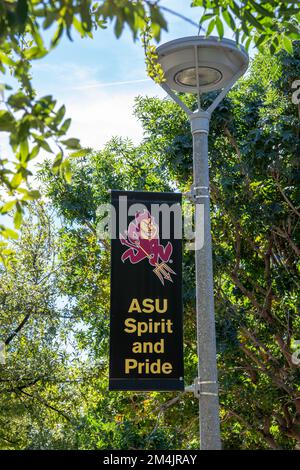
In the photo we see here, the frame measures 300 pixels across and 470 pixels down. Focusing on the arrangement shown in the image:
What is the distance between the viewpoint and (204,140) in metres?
7.03

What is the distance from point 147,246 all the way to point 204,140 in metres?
1.16

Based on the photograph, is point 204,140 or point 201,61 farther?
point 201,61

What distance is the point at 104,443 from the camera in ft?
42.0

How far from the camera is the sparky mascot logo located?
7316 millimetres

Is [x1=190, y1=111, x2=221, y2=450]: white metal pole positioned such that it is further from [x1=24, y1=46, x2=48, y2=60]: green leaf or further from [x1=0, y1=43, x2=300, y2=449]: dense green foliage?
[x1=0, y1=43, x2=300, y2=449]: dense green foliage

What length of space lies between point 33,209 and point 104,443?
8047 mm

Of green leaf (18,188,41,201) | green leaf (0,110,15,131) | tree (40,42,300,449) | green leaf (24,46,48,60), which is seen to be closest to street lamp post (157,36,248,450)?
green leaf (18,188,41,201)

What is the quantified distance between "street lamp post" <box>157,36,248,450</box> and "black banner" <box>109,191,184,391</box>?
2.11 ft

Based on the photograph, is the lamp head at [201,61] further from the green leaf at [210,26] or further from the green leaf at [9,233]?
the green leaf at [9,233]

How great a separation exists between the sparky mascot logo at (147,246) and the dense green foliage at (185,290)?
5.99m

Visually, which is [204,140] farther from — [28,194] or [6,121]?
[6,121]

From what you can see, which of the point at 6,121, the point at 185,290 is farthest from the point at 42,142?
the point at 185,290
